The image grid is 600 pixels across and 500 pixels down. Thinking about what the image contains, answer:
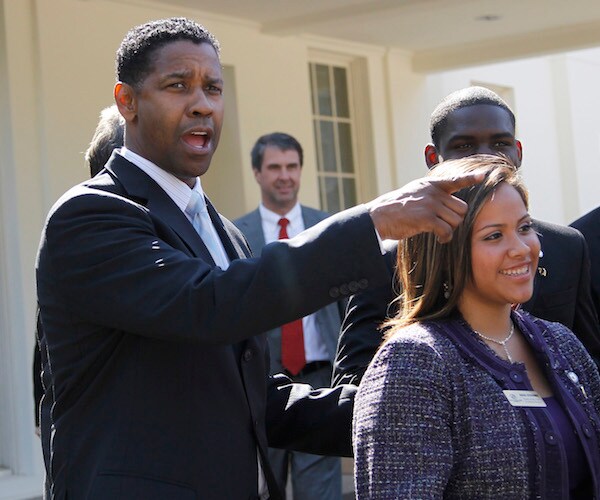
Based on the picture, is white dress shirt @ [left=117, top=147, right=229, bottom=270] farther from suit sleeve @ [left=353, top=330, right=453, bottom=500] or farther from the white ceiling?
the white ceiling

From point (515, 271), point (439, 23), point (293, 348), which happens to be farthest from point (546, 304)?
point (439, 23)

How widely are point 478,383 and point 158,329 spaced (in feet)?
2.67

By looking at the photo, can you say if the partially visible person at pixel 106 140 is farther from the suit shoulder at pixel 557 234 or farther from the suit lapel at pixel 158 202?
the suit shoulder at pixel 557 234

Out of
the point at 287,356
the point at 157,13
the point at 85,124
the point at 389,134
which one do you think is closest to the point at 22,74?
the point at 85,124

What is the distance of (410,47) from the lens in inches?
431

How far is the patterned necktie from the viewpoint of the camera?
9.56 ft

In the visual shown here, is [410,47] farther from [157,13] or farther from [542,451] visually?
[542,451]

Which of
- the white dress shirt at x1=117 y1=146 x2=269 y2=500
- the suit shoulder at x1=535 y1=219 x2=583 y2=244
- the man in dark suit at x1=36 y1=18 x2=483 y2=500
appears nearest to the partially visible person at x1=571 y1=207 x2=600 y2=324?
the suit shoulder at x1=535 y1=219 x2=583 y2=244

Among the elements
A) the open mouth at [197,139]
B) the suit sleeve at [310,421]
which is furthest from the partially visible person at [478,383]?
the open mouth at [197,139]

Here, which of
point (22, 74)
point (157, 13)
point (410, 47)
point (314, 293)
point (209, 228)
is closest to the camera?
point (314, 293)

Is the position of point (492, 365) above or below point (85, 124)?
below

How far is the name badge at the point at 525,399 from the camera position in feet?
9.00

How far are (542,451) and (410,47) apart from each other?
340 inches

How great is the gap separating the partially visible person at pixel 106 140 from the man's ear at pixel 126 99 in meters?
1.15
